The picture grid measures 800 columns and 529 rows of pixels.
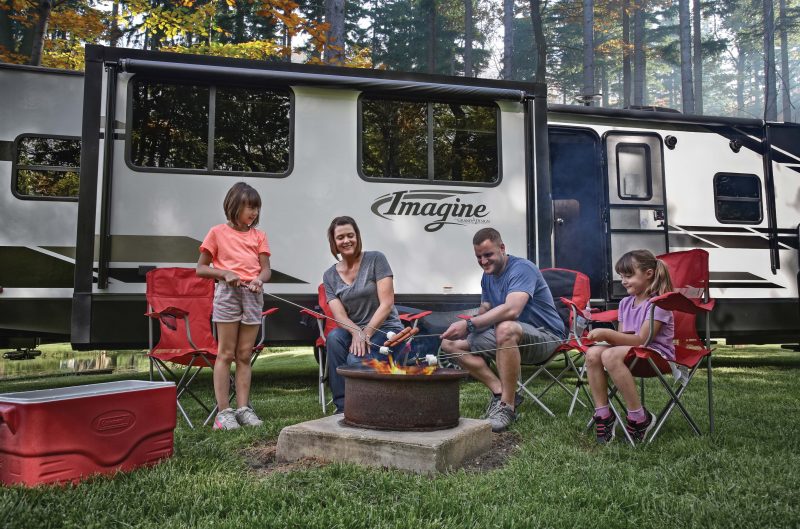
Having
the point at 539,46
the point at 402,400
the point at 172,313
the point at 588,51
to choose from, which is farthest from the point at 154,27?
the point at 402,400

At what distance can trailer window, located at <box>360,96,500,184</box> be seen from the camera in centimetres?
502

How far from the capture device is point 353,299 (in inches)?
139

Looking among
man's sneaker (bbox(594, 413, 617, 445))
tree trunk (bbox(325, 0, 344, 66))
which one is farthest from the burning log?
tree trunk (bbox(325, 0, 344, 66))

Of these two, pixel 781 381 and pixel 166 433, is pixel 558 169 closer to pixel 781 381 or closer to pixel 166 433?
pixel 781 381

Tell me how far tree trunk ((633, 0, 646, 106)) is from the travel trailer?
19.6 metres

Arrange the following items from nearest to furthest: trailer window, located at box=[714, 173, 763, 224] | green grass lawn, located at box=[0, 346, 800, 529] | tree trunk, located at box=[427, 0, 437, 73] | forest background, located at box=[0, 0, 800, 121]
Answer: green grass lawn, located at box=[0, 346, 800, 529] → trailer window, located at box=[714, 173, 763, 224] → forest background, located at box=[0, 0, 800, 121] → tree trunk, located at box=[427, 0, 437, 73]

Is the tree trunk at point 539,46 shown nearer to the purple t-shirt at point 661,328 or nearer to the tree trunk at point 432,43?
the tree trunk at point 432,43

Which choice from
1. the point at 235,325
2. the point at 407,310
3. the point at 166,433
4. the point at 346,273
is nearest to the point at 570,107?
the point at 407,310

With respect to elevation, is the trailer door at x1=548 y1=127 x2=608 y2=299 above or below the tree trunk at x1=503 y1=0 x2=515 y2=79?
below

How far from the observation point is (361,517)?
76.2 inches

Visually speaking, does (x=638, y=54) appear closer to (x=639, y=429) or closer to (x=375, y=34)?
(x=375, y=34)

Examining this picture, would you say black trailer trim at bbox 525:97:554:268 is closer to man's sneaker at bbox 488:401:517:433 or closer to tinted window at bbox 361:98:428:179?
tinted window at bbox 361:98:428:179

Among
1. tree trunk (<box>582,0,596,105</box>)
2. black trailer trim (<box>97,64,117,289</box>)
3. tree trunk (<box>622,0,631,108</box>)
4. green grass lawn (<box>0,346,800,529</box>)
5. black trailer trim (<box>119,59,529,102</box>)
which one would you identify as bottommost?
green grass lawn (<box>0,346,800,529</box>)

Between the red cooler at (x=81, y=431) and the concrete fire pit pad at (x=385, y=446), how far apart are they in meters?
0.55
